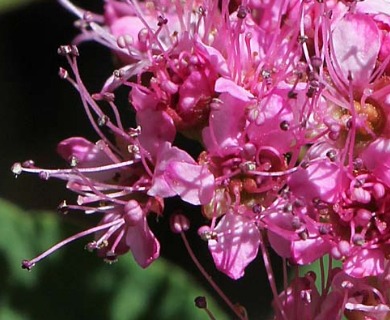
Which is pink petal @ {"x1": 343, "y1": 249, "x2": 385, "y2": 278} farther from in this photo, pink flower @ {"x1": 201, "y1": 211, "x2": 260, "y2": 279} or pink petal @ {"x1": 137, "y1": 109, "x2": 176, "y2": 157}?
pink petal @ {"x1": 137, "y1": 109, "x2": 176, "y2": 157}

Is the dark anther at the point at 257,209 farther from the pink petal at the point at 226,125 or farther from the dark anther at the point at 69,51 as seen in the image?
the dark anther at the point at 69,51

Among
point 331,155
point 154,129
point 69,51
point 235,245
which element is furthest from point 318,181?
point 69,51

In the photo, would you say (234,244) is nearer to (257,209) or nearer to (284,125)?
A: (257,209)

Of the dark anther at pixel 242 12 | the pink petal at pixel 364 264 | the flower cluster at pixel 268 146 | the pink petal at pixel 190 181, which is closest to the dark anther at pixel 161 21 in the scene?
the flower cluster at pixel 268 146

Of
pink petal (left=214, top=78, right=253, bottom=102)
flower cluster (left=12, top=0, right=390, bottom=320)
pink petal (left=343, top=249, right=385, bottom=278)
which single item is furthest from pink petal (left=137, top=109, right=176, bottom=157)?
pink petal (left=343, top=249, right=385, bottom=278)

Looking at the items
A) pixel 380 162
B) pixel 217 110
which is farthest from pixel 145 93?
pixel 380 162

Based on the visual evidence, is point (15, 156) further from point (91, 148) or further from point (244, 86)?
point (244, 86)
